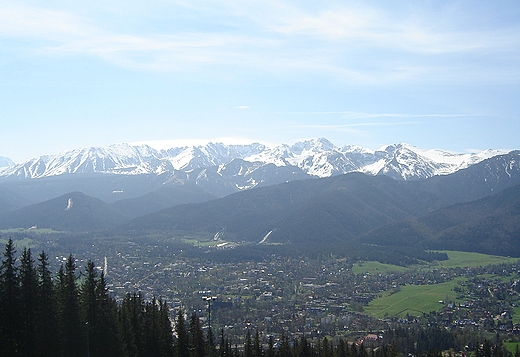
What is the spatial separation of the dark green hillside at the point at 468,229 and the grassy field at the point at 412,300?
54251mm

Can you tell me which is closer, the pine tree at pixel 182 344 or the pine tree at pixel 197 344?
the pine tree at pixel 182 344

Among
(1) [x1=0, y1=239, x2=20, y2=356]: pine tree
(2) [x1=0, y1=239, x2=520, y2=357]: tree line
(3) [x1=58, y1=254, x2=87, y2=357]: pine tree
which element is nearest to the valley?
(2) [x1=0, y1=239, x2=520, y2=357]: tree line

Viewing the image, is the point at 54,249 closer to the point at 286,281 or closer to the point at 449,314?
the point at 286,281

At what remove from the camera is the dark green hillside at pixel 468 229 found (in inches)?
6122

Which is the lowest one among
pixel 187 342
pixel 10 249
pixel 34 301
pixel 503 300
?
pixel 503 300

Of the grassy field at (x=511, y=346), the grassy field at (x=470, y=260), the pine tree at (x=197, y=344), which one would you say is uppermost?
the pine tree at (x=197, y=344)

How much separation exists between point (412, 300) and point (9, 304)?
76358 millimetres

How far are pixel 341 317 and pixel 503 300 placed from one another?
30326 mm

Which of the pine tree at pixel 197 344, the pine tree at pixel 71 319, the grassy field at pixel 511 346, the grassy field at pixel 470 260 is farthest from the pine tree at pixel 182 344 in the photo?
the grassy field at pixel 470 260

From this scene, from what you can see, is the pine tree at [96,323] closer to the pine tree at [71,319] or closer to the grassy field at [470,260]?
the pine tree at [71,319]

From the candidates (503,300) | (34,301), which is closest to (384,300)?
(503,300)

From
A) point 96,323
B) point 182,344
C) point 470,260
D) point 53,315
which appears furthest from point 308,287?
point 53,315

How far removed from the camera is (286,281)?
111 m

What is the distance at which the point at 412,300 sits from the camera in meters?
93.0
